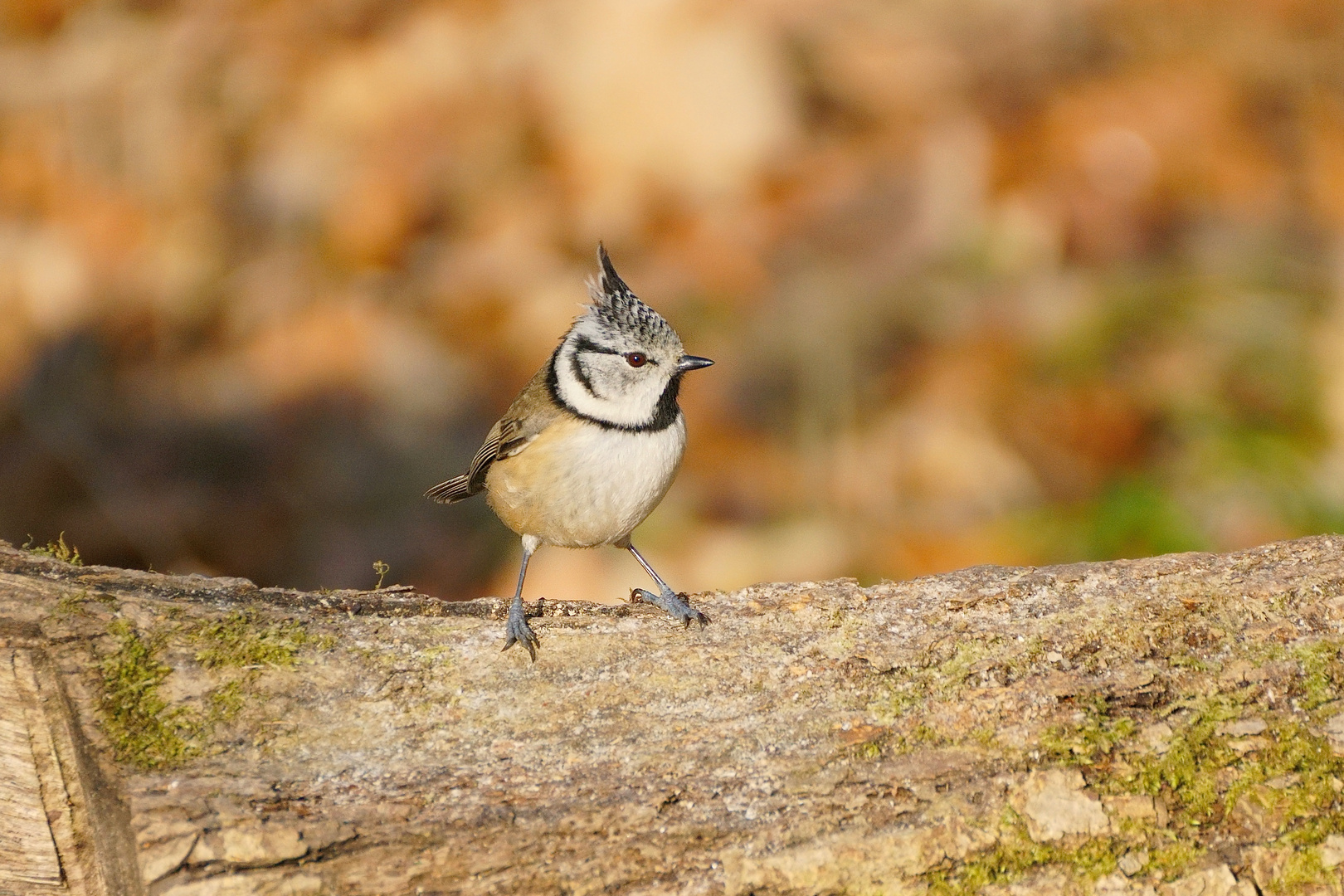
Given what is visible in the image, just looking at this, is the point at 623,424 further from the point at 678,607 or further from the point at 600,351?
the point at 678,607

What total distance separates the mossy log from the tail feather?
141 cm

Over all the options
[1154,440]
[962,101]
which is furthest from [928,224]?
[1154,440]

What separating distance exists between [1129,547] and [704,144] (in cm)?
402

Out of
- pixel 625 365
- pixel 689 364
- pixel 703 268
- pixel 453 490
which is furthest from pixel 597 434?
pixel 703 268

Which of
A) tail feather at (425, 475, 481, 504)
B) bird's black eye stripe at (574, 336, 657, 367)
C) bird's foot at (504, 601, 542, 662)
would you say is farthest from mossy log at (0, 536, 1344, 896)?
tail feather at (425, 475, 481, 504)

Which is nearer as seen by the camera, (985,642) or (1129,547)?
(985,642)

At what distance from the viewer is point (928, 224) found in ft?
21.7

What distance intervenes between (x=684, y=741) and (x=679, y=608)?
1.65 ft

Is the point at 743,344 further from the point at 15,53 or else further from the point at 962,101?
the point at 15,53

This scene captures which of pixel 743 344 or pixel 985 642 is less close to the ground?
pixel 743 344

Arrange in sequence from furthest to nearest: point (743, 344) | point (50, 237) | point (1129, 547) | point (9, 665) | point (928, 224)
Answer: point (50, 237) → point (928, 224) → point (743, 344) → point (1129, 547) → point (9, 665)

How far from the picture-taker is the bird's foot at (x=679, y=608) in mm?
2836

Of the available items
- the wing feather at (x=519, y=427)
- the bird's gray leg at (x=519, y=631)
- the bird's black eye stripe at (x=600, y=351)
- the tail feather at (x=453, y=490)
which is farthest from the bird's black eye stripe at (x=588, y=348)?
the bird's gray leg at (x=519, y=631)

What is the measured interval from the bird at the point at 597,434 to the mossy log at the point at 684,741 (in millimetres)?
729
